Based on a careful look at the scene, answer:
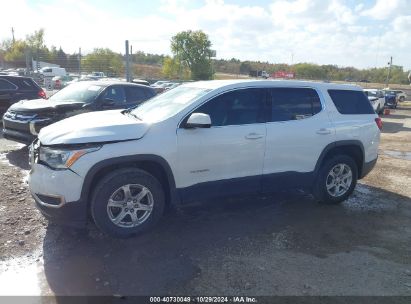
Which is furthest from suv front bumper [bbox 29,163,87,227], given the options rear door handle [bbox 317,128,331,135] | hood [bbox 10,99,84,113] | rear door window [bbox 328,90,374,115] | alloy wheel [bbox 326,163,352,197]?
hood [bbox 10,99,84,113]

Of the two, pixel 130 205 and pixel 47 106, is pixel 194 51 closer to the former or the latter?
pixel 47 106

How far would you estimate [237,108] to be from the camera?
15.2 ft

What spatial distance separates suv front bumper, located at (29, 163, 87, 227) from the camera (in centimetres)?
377

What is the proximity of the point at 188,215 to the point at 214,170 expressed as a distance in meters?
0.88

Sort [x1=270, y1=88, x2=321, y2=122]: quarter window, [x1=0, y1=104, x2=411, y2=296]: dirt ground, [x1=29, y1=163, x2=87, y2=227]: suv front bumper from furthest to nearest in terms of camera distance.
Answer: [x1=270, y1=88, x2=321, y2=122]: quarter window < [x1=29, y1=163, x2=87, y2=227]: suv front bumper < [x1=0, y1=104, x2=411, y2=296]: dirt ground

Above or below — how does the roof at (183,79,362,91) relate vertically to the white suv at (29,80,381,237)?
above

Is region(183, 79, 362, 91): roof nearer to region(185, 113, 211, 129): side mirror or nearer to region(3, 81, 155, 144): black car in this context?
Answer: region(185, 113, 211, 129): side mirror

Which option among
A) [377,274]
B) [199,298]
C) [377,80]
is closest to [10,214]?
[199,298]

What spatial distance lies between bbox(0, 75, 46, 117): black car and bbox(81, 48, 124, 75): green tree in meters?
14.8

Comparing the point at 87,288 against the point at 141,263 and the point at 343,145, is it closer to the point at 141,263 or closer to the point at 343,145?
the point at 141,263

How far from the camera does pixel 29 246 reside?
158 inches

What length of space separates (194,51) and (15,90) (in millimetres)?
29744

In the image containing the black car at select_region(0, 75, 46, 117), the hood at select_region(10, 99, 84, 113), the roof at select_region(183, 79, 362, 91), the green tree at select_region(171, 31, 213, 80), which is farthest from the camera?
the green tree at select_region(171, 31, 213, 80)

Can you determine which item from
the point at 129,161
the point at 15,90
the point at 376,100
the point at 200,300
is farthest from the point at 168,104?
the point at 376,100
